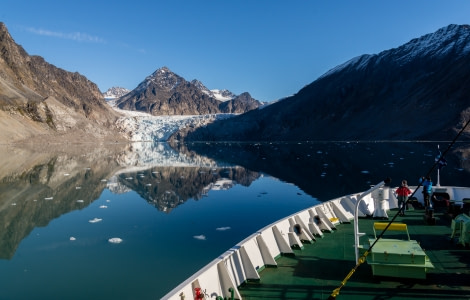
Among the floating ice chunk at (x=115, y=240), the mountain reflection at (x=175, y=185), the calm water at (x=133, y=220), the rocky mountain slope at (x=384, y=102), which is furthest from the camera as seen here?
the rocky mountain slope at (x=384, y=102)

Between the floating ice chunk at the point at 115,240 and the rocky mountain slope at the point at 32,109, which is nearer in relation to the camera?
the floating ice chunk at the point at 115,240

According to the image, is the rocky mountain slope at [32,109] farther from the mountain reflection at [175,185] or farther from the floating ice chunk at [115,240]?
the floating ice chunk at [115,240]

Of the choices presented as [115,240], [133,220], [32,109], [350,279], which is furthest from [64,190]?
[32,109]

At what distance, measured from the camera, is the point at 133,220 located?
19375mm

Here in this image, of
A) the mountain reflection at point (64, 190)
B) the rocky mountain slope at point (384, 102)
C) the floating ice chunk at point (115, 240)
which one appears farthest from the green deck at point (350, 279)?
the rocky mountain slope at point (384, 102)

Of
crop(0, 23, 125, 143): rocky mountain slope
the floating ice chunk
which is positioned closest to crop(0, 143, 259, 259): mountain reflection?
the floating ice chunk

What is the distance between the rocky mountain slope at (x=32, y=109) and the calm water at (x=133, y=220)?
78.0 m

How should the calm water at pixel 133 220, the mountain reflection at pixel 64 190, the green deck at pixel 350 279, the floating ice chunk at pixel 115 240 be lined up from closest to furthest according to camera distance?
the green deck at pixel 350 279, the calm water at pixel 133 220, the floating ice chunk at pixel 115 240, the mountain reflection at pixel 64 190

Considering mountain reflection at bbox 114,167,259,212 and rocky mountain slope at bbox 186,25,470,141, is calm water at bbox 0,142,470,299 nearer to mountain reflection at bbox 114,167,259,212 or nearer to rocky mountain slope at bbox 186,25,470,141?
mountain reflection at bbox 114,167,259,212

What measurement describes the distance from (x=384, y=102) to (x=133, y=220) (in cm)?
13372

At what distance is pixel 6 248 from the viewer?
1433 cm

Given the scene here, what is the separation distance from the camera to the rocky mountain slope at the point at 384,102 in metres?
110

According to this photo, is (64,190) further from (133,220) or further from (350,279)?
(350,279)

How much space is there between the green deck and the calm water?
3359mm
